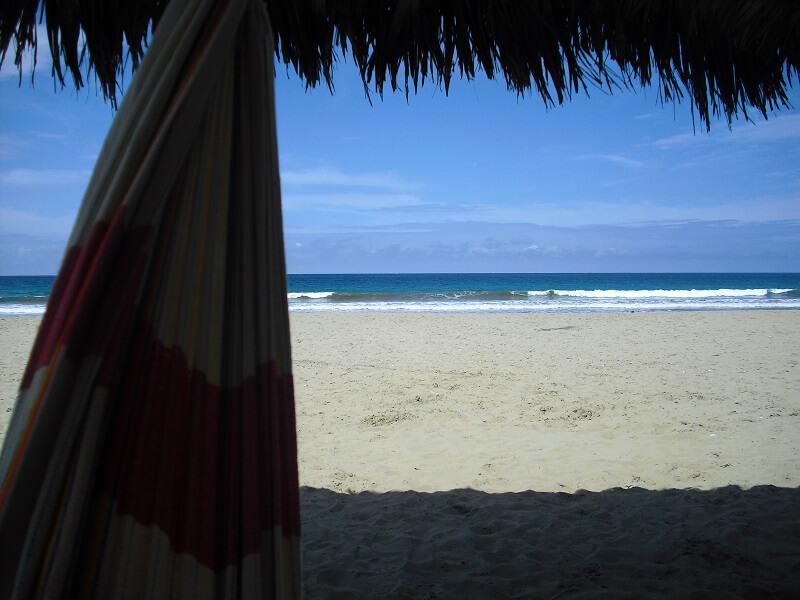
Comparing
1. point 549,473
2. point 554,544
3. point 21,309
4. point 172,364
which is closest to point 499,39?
point 172,364

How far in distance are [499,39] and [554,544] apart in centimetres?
181

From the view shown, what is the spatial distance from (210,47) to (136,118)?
20 cm

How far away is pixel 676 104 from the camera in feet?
7.22

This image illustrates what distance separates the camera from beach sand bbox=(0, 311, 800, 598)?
188cm

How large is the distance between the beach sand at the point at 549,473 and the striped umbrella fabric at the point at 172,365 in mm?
938

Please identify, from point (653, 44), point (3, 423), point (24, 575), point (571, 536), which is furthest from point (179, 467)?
point (3, 423)

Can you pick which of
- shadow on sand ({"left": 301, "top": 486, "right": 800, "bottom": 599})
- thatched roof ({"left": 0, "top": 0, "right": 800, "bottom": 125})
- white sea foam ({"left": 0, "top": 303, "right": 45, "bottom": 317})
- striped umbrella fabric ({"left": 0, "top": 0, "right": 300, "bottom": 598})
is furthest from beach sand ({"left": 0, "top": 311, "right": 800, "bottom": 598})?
white sea foam ({"left": 0, "top": 303, "right": 45, "bottom": 317})

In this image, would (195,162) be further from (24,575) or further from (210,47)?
(24,575)

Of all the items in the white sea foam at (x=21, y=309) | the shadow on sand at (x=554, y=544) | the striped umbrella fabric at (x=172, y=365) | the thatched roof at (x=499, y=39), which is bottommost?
the shadow on sand at (x=554, y=544)

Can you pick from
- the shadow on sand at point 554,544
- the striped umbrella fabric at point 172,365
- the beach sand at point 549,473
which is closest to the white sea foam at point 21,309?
the beach sand at point 549,473

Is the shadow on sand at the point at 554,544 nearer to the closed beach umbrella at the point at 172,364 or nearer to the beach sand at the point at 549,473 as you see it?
the beach sand at the point at 549,473

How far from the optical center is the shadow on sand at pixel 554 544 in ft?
5.86

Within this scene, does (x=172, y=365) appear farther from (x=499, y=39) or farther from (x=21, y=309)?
(x=21, y=309)

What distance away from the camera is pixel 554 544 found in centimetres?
210
